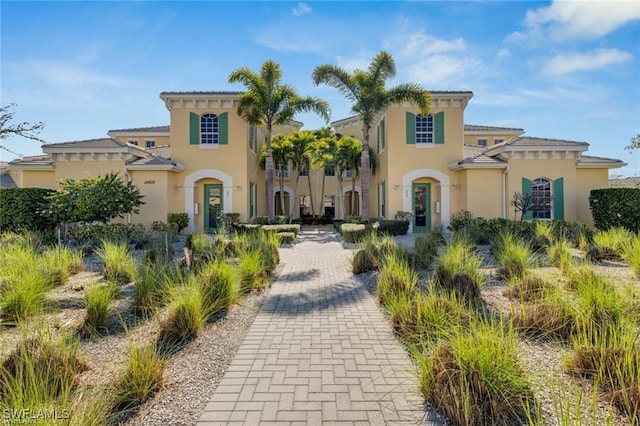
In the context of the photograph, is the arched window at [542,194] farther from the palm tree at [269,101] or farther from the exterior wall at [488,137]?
the exterior wall at [488,137]

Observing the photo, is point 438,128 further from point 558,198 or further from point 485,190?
point 558,198

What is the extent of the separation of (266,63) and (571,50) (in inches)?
578

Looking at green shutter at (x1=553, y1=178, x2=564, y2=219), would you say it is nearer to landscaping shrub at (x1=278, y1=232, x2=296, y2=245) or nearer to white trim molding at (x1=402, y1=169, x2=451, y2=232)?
white trim molding at (x1=402, y1=169, x2=451, y2=232)

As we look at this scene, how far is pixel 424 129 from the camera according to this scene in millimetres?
19344

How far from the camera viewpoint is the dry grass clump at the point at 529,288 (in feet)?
19.8

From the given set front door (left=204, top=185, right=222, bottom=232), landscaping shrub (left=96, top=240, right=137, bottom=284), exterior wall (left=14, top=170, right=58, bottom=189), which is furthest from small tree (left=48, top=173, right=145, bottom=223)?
landscaping shrub (left=96, top=240, right=137, bottom=284)

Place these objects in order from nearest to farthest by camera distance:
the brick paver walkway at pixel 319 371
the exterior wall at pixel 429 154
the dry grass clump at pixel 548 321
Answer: the brick paver walkway at pixel 319 371 → the dry grass clump at pixel 548 321 → the exterior wall at pixel 429 154

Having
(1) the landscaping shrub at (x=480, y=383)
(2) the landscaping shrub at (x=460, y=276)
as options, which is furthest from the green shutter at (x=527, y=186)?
(1) the landscaping shrub at (x=480, y=383)

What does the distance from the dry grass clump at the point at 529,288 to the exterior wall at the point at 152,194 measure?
16.8 metres

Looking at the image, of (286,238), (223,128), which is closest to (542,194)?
(286,238)

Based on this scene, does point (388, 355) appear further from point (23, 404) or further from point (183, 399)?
point (23, 404)

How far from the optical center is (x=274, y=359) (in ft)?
14.4

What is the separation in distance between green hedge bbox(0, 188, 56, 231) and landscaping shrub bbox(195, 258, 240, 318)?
39.5ft

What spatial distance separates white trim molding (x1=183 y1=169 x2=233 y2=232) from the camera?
765 inches
